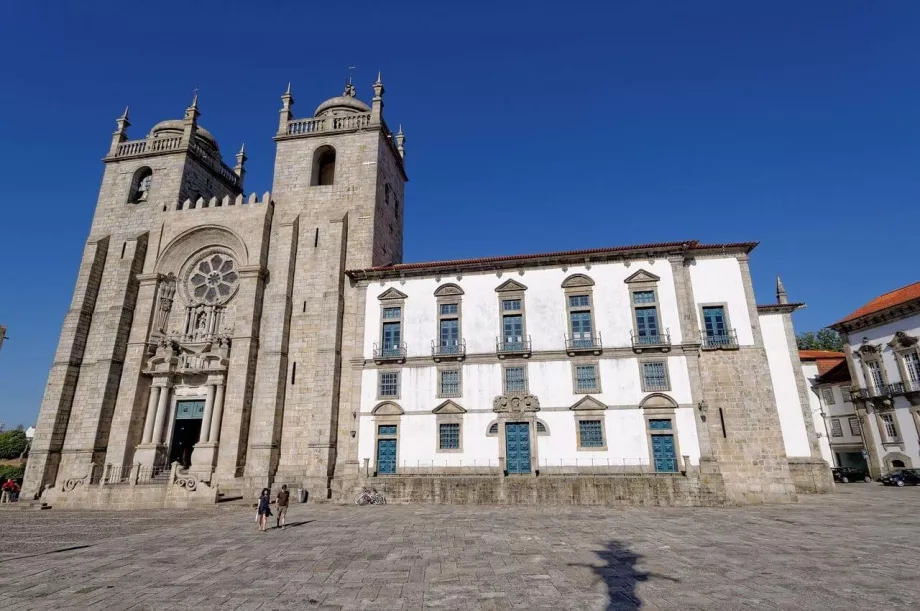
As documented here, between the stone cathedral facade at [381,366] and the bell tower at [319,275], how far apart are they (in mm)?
137

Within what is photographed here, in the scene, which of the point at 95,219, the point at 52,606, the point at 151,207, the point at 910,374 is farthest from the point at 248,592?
the point at 910,374

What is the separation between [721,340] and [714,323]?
0.89 m

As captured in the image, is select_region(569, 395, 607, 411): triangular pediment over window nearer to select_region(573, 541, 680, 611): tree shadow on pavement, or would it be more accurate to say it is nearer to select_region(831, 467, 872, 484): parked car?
select_region(573, 541, 680, 611): tree shadow on pavement

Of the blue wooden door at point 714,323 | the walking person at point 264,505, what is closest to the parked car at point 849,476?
the blue wooden door at point 714,323

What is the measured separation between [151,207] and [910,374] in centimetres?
5229

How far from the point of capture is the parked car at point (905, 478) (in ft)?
94.7

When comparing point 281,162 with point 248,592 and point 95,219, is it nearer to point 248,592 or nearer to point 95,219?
point 95,219

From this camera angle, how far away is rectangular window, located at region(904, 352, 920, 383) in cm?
3081

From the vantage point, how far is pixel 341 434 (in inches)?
921

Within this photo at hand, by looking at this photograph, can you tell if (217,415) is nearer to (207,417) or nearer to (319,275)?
(207,417)

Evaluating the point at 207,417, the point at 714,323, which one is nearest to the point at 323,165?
the point at 207,417

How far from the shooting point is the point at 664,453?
2053 cm

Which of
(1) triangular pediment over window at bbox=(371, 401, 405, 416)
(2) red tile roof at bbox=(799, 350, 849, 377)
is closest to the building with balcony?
(2) red tile roof at bbox=(799, 350, 849, 377)

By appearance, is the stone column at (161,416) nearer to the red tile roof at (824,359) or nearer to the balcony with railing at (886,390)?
the balcony with railing at (886,390)
